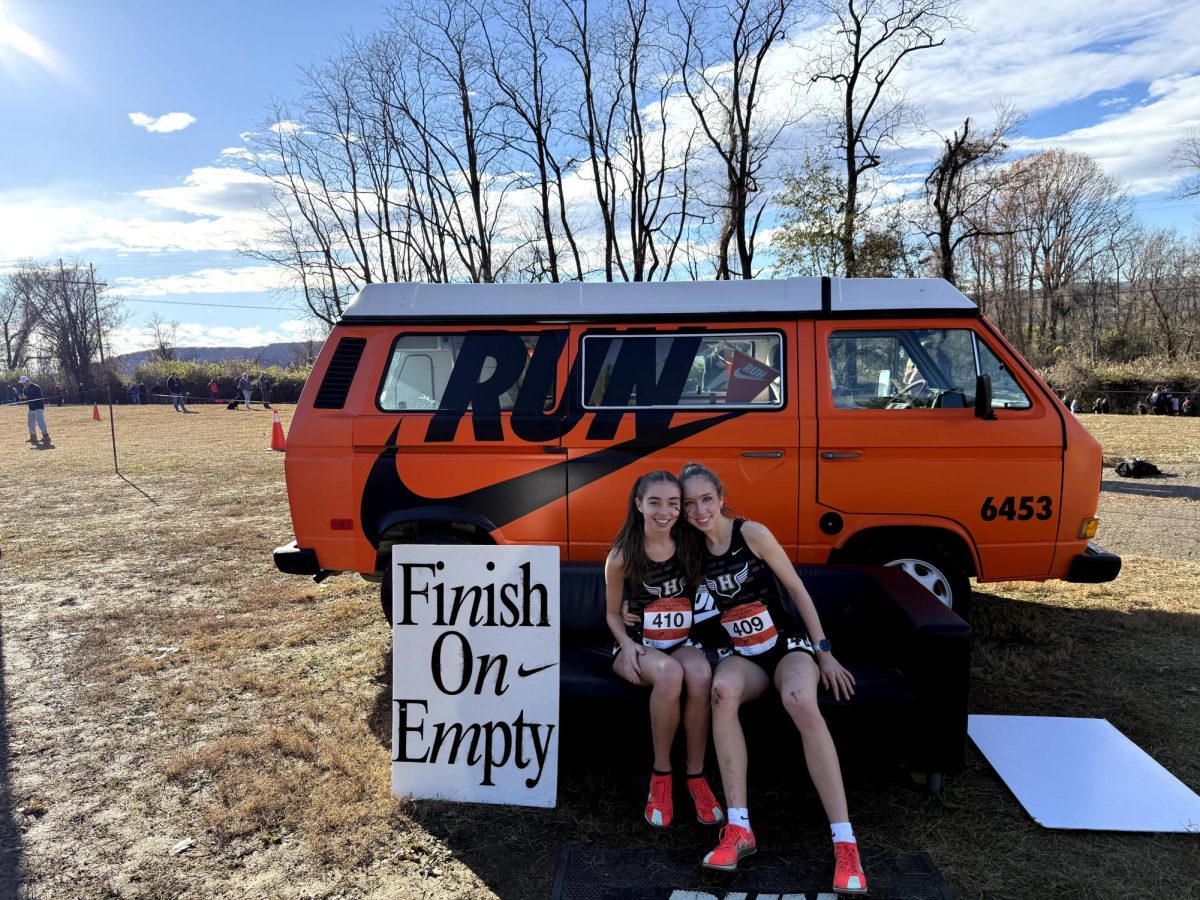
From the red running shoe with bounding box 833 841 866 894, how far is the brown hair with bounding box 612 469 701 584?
117 cm

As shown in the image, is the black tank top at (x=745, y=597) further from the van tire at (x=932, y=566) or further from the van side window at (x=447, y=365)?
the van side window at (x=447, y=365)

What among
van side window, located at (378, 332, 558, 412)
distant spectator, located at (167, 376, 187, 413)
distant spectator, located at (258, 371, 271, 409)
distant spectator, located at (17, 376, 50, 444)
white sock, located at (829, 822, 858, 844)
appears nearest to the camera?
white sock, located at (829, 822, 858, 844)

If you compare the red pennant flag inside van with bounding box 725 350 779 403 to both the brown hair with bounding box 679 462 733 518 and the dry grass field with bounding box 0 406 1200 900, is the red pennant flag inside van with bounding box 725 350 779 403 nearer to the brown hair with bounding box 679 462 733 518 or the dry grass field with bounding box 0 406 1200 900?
the brown hair with bounding box 679 462 733 518

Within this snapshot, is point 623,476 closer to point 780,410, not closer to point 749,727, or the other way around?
point 780,410

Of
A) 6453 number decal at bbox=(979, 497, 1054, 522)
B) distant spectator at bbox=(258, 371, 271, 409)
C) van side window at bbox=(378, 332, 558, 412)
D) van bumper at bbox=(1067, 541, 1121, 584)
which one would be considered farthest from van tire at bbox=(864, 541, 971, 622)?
distant spectator at bbox=(258, 371, 271, 409)

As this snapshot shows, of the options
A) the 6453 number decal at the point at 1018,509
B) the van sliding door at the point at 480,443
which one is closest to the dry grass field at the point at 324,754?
the 6453 number decal at the point at 1018,509

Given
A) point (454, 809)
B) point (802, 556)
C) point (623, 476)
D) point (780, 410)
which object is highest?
point (780, 410)

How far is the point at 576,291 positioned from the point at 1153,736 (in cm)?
403

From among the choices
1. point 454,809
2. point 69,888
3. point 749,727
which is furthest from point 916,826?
point 69,888

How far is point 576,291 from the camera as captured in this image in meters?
4.81

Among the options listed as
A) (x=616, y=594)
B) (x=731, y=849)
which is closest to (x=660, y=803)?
(x=731, y=849)

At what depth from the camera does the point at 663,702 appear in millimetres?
3066

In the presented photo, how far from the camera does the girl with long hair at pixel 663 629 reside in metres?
3.07

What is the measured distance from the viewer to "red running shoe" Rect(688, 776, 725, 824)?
300 cm
